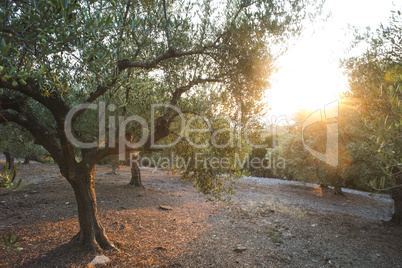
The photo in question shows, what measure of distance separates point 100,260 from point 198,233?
3.91 m

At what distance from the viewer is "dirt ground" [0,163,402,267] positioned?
6.46 meters

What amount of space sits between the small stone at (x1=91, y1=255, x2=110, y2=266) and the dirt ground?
17 centimetres

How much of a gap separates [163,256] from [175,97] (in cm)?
465

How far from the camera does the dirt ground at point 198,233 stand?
646 centimetres

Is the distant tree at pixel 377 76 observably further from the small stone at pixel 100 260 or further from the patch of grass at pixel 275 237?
the small stone at pixel 100 260

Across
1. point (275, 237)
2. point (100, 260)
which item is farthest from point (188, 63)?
point (275, 237)

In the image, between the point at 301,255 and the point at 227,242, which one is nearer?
the point at 301,255

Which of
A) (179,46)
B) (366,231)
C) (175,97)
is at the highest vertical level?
(179,46)

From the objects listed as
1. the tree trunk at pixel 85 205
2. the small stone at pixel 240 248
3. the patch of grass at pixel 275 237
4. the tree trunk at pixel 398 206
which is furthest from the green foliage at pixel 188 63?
the tree trunk at pixel 398 206

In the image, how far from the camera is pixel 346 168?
1612 centimetres

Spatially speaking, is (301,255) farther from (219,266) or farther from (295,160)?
(295,160)

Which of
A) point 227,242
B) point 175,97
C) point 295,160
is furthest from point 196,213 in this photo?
point 295,160

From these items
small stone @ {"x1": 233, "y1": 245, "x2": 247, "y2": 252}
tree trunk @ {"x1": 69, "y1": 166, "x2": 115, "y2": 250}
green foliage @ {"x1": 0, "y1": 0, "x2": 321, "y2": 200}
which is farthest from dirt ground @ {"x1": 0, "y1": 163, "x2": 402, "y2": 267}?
green foliage @ {"x1": 0, "y1": 0, "x2": 321, "y2": 200}

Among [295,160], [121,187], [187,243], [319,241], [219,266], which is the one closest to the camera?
[219,266]
